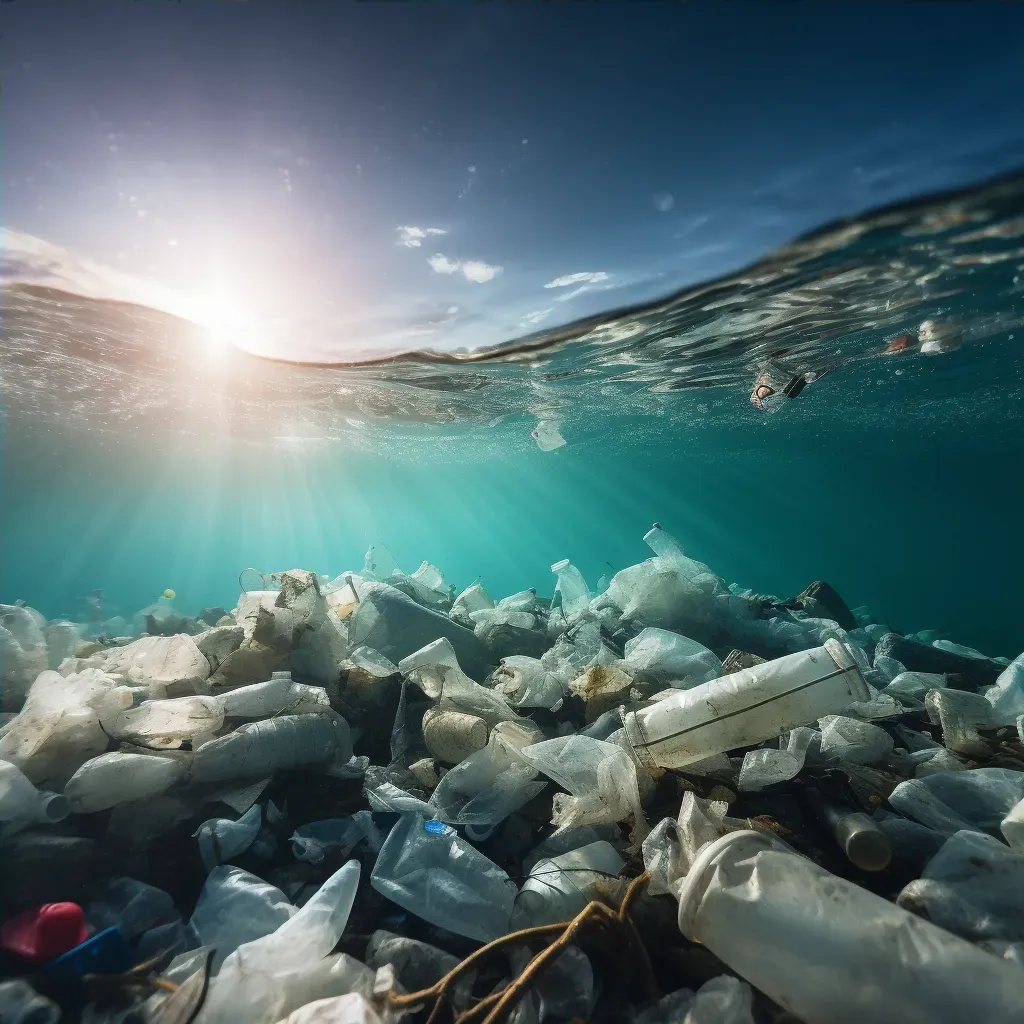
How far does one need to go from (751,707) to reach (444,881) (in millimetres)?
1637

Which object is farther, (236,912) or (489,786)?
(489,786)

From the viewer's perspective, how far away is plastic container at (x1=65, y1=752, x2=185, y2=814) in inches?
87.8

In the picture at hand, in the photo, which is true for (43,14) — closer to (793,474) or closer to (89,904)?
(89,904)

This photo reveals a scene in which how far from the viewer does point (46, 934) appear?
1.75 m

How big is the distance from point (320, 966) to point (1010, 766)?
3.34 m

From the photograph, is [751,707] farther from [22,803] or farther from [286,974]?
[22,803]

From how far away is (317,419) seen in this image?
15844 millimetres

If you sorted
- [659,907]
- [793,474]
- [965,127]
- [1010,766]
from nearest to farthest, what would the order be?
[659,907]
[1010,766]
[965,127]
[793,474]

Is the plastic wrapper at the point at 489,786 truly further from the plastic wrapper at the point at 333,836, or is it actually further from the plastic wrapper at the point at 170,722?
the plastic wrapper at the point at 170,722

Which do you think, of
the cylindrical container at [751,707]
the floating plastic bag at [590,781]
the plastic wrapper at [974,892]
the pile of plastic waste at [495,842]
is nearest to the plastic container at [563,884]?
the pile of plastic waste at [495,842]

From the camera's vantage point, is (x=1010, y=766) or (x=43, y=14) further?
(x=43, y=14)

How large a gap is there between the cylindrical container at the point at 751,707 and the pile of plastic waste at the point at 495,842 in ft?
0.04

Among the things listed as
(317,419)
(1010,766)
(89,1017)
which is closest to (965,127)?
(1010,766)

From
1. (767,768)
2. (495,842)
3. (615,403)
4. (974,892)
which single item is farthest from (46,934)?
(615,403)
